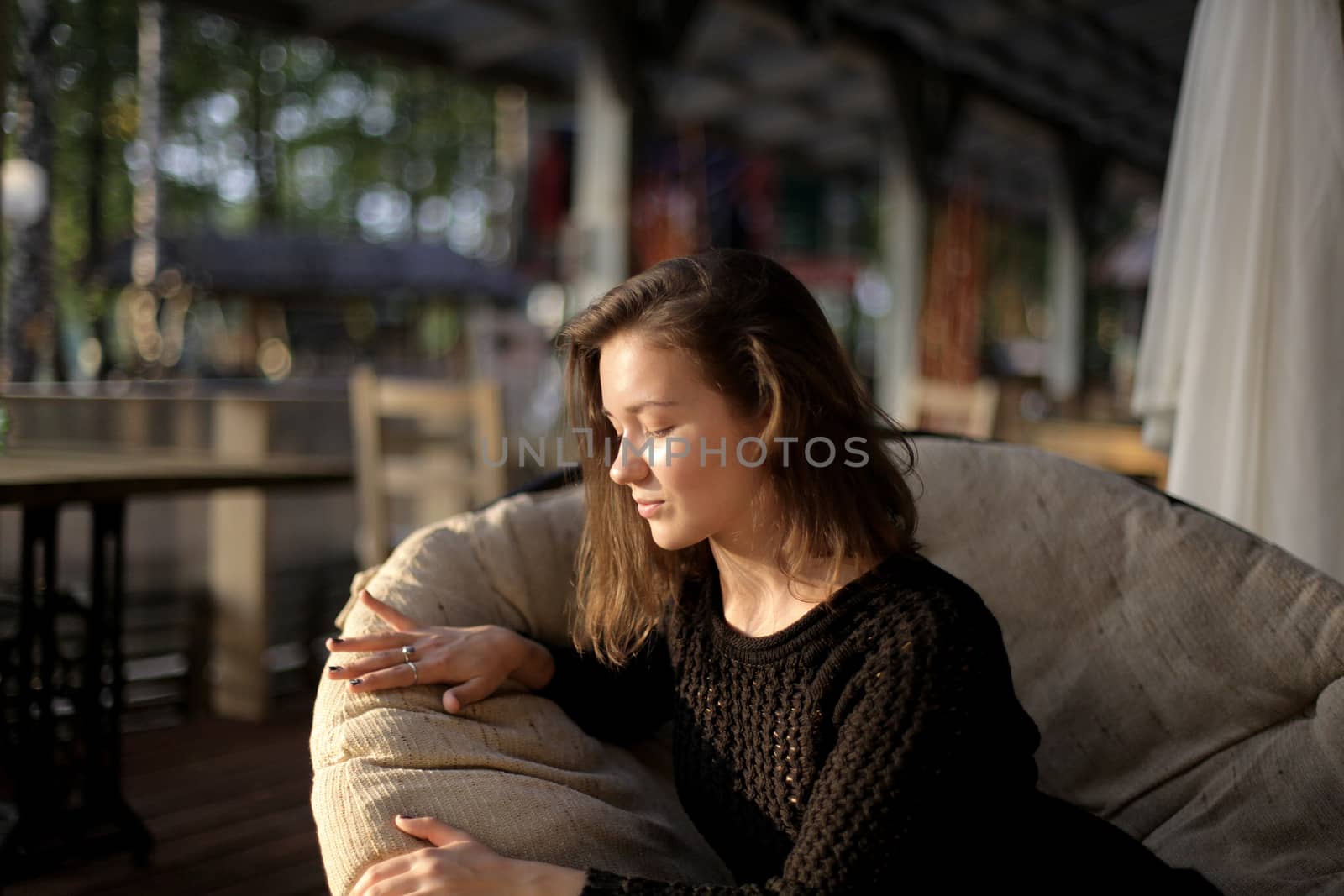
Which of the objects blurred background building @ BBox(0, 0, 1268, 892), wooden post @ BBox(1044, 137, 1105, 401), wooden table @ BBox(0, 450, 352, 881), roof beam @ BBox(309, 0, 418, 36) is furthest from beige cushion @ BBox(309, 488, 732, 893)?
wooden post @ BBox(1044, 137, 1105, 401)

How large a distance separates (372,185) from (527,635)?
2028 cm

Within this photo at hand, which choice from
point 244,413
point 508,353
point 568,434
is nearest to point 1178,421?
point 568,434

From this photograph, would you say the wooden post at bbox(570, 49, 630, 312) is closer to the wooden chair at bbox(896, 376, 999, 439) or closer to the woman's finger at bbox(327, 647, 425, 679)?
the wooden chair at bbox(896, 376, 999, 439)

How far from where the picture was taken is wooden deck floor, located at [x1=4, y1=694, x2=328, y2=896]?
1987 millimetres

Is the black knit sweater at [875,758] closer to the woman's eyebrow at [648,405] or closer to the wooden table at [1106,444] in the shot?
the woman's eyebrow at [648,405]

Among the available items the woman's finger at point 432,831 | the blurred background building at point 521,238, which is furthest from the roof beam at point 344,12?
the woman's finger at point 432,831

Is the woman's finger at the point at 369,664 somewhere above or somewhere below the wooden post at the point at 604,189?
below

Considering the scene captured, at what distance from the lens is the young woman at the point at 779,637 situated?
97 cm

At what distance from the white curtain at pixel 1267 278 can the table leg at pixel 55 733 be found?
216cm

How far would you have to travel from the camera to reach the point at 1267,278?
1.85 meters

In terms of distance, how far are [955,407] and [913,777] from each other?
119 inches

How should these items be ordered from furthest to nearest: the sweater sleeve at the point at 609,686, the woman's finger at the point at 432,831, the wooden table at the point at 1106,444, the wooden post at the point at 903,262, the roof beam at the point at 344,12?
the wooden post at the point at 903,262
the roof beam at the point at 344,12
the wooden table at the point at 1106,444
the sweater sleeve at the point at 609,686
the woman's finger at the point at 432,831

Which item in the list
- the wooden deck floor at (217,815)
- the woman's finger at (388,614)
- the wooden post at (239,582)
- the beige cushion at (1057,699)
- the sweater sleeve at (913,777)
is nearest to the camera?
the sweater sleeve at (913,777)

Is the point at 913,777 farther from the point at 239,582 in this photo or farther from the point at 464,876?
the point at 239,582
